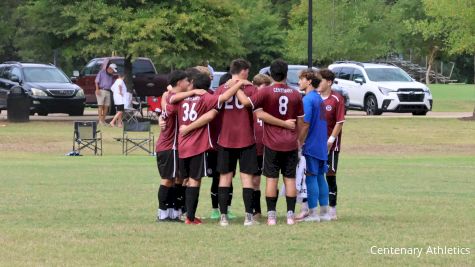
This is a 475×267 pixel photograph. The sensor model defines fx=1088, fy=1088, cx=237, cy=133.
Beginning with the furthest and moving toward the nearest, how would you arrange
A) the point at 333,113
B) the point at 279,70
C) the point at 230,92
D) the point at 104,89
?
the point at 104,89 < the point at 333,113 < the point at 279,70 < the point at 230,92

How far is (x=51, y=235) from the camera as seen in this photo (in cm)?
1112

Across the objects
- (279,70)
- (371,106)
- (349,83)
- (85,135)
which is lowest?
(371,106)

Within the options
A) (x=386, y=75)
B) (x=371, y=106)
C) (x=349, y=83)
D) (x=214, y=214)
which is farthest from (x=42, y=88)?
(x=214, y=214)

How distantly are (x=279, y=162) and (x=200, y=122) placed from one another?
101 cm

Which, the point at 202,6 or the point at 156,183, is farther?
the point at 202,6

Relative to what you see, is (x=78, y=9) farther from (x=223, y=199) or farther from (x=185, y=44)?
(x=223, y=199)

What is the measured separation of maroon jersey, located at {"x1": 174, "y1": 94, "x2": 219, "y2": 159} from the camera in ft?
39.8

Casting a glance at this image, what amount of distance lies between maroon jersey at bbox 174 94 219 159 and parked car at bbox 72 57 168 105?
24.2 m

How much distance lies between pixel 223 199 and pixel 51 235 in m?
2.08

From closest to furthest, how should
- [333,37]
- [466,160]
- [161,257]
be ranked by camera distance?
[161,257], [466,160], [333,37]

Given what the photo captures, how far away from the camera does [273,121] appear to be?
39.5ft

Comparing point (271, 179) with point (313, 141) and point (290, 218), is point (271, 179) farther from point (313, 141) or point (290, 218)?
point (313, 141)

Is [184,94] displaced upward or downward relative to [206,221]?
upward

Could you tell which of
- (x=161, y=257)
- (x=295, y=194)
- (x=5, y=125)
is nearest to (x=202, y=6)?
(x=5, y=125)
